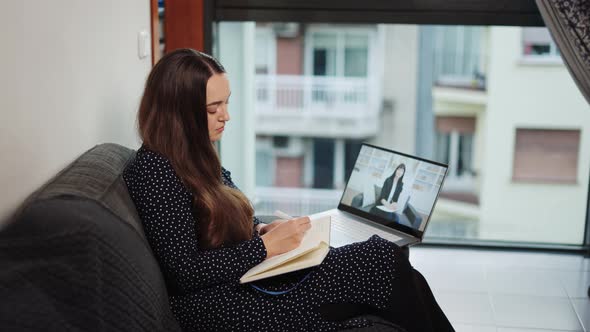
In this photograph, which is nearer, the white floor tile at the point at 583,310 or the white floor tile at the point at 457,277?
the white floor tile at the point at 583,310

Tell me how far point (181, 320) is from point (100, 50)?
858mm

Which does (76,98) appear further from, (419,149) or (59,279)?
(419,149)

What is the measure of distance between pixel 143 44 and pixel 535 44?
2663mm

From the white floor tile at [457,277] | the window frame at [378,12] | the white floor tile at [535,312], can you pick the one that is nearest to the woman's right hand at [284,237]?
the white floor tile at [535,312]

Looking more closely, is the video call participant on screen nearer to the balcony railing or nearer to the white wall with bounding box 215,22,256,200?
the white wall with bounding box 215,22,256,200

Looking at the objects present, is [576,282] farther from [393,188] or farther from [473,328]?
[393,188]

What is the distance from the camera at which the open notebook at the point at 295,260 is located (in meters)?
1.83

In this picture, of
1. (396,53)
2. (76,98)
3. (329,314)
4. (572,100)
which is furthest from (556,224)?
(76,98)

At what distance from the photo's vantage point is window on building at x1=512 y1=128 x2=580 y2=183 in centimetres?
490

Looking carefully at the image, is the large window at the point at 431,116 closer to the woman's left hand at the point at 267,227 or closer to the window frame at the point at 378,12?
the window frame at the point at 378,12

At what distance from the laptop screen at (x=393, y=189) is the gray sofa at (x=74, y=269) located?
96 cm

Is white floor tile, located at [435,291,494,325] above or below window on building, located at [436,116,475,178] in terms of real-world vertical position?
below

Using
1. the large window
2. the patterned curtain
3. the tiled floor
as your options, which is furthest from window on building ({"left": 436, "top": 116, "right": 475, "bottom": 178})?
the patterned curtain

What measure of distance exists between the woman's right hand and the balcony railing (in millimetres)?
3533
